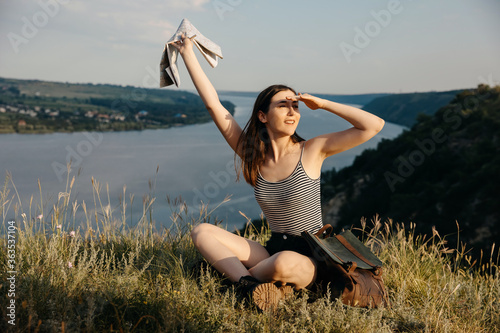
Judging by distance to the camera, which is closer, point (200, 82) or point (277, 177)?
point (277, 177)

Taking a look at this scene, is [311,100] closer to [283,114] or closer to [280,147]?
[283,114]

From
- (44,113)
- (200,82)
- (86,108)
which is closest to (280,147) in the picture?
(200,82)

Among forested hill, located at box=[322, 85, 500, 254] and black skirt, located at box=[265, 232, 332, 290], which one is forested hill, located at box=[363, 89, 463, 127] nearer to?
forested hill, located at box=[322, 85, 500, 254]

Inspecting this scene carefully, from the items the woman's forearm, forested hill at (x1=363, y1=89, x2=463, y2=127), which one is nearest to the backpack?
the woman's forearm

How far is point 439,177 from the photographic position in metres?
33.2

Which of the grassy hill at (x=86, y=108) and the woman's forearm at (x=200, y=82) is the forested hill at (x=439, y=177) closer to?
the grassy hill at (x=86, y=108)

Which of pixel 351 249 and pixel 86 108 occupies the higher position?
pixel 86 108

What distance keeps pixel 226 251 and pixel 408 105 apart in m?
88.2

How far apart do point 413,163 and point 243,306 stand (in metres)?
35.9

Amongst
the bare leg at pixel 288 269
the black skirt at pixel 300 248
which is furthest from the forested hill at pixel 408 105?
the bare leg at pixel 288 269

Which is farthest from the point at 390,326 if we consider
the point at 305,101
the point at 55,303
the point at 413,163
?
the point at 413,163

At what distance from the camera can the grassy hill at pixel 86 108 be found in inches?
2232

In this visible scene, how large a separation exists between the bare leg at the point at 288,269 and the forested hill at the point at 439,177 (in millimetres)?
24176

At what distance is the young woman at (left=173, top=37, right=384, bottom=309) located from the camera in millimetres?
2426
